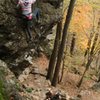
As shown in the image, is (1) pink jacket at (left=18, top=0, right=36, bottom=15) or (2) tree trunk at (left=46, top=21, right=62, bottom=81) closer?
(1) pink jacket at (left=18, top=0, right=36, bottom=15)

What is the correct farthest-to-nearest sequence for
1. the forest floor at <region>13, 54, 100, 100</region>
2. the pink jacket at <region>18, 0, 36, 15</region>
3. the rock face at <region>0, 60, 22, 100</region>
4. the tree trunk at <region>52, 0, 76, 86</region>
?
the forest floor at <region>13, 54, 100, 100</region> → the tree trunk at <region>52, 0, 76, 86</region> → the pink jacket at <region>18, 0, 36, 15</region> → the rock face at <region>0, 60, 22, 100</region>

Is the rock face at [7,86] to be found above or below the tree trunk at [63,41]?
above

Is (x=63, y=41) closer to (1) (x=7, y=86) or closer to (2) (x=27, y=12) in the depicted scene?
(2) (x=27, y=12)

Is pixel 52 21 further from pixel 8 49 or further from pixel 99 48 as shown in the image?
pixel 99 48

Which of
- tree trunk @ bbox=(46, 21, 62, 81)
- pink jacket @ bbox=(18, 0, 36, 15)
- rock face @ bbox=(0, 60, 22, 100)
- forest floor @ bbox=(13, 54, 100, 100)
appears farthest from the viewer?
forest floor @ bbox=(13, 54, 100, 100)

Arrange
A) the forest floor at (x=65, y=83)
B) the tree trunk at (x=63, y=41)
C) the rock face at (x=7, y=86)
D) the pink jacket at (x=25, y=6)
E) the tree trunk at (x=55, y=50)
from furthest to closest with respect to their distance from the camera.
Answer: the forest floor at (x=65, y=83)
the tree trunk at (x=55, y=50)
the tree trunk at (x=63, y=41)
the pink jacket at (x=25, y=6)
the rock face at (x=7, y=86)

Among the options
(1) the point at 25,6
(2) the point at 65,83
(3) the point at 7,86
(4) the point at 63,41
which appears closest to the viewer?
(3) the point at 7,86

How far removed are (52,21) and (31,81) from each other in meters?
6.42

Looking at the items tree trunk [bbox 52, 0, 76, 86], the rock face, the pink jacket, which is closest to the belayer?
the pink jacket

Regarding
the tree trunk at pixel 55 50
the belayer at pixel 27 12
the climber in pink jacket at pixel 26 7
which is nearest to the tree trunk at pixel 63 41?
the tree trunk at pixel 55 50

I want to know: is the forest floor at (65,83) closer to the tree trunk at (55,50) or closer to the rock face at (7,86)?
the tree trunk at (55,50)

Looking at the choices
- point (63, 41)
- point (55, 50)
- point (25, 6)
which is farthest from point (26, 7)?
point (55, 50)

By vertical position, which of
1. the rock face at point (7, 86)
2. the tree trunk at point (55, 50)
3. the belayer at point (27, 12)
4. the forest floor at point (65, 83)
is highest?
the belayer at point (27, 12)

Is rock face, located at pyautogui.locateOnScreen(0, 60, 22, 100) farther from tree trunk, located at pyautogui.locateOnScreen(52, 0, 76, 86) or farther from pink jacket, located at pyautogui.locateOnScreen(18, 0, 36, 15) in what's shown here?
tree trunk, located at pyautogui.locateOnScreen(52, 0, 76, 86)
